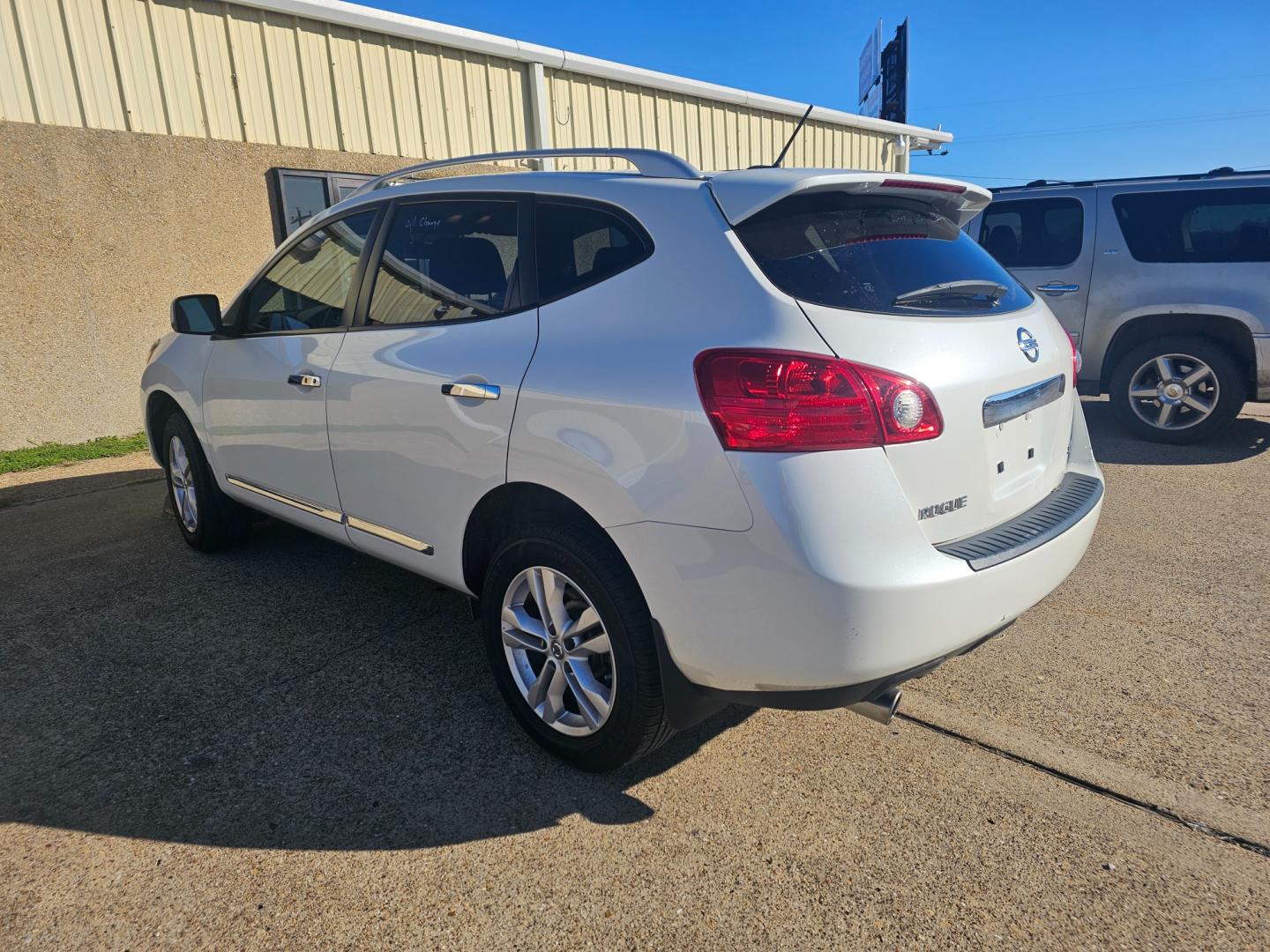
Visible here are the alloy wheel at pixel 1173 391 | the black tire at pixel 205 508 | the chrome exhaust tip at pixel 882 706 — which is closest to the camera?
the chrome exhaust tip at pixel 882 706

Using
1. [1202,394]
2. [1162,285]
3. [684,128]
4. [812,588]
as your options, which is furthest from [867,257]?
[684,128]

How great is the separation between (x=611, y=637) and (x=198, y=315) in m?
2.98

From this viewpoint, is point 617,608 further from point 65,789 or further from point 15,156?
point 15,156

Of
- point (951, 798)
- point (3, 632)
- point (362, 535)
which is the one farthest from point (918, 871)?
point (3, 632)

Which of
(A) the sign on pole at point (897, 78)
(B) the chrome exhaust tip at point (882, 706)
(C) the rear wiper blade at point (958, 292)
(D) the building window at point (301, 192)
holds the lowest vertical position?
(B) the chrome exhaust tip at point (882, 706)

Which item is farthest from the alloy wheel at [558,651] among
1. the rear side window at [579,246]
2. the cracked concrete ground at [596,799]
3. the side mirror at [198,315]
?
the side mirror at [198,315]

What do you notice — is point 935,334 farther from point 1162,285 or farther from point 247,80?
point 247,80

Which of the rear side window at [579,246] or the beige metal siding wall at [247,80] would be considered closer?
the rear side window at [579,246]

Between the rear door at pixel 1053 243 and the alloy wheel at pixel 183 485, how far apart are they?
20.0 feet

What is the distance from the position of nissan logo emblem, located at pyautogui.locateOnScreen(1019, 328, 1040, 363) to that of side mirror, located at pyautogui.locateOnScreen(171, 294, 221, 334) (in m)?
3.51

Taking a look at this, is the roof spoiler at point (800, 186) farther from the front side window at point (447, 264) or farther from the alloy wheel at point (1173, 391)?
the alloy wheel at point (1173, 391)

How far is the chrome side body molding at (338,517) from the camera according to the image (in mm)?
3102

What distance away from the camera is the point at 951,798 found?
8.16ft

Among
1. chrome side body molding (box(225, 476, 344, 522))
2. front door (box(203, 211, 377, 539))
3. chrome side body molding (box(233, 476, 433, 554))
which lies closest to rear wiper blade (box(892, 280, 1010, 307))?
chrome side body molding (box(233, 476, 433, 554))
